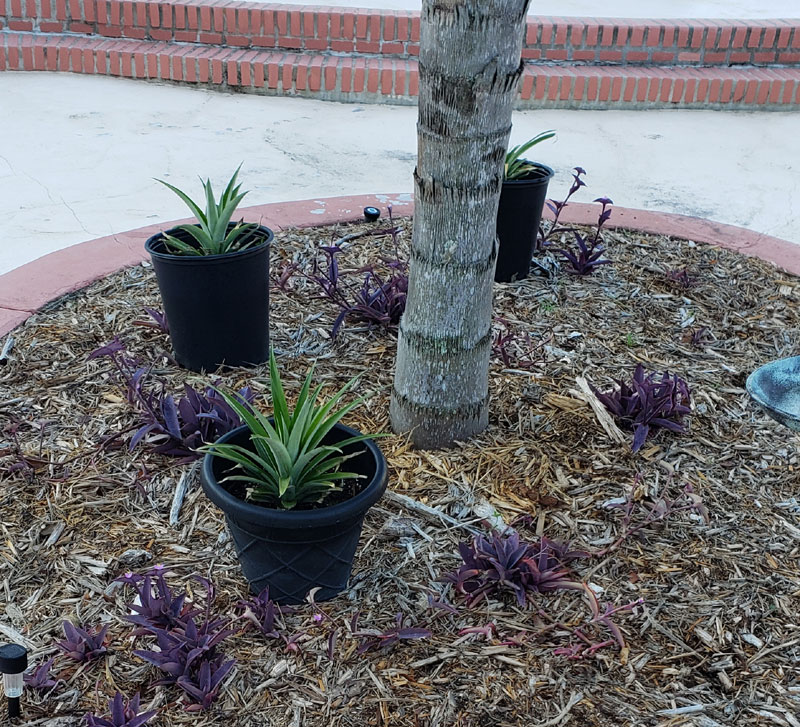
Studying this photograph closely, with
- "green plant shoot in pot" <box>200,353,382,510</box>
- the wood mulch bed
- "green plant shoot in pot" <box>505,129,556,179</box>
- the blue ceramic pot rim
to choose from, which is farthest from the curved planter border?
"green plant shoot in pot" <box>200,353,382,510</box>

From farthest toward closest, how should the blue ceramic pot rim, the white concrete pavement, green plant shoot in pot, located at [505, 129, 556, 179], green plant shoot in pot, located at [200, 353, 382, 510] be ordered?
the white concrete pavement < green plant shoot in pot, located at [505, 129, 556, 179] < the blue ceramic pot rim < green plant shoot in pot, located at [200, 353, 382, 510]

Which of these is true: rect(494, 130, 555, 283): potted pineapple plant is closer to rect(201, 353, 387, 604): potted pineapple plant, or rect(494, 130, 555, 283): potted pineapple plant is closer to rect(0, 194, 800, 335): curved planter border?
rect(0, 194, 800, 335): curved planter border

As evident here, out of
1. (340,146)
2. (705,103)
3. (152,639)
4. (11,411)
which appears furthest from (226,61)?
(152,639)

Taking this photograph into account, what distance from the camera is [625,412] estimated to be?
2502mm

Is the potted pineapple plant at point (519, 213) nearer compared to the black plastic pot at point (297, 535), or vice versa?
the black plastic pot at point (297, 535)

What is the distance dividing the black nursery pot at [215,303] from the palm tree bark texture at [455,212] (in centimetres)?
64

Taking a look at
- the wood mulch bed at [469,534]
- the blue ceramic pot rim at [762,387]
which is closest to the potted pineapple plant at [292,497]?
the wood mulch bed at [469,534]

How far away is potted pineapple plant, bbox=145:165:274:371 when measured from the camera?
2.63 meters

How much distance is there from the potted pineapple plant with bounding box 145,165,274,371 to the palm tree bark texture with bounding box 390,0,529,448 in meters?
0.65

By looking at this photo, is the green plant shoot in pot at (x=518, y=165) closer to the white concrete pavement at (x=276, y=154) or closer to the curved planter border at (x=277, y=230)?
the curved planter border at (x=277, y=230)

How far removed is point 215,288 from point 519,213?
4.41 feet

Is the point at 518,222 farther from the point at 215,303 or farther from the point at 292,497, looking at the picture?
the point at 292,497

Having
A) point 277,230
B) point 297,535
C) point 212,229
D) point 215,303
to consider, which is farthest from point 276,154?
point 297,535

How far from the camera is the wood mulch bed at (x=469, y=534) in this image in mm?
1700
